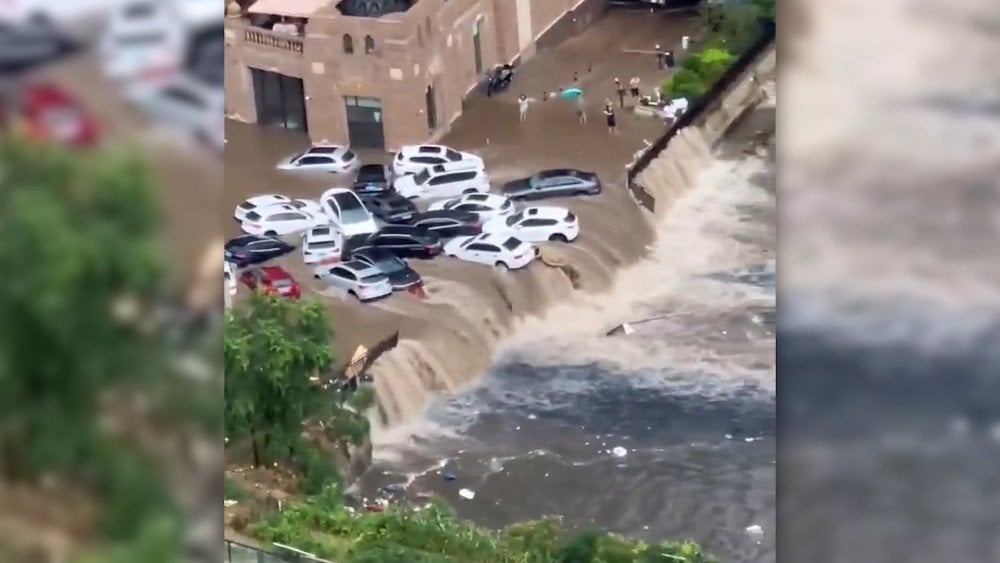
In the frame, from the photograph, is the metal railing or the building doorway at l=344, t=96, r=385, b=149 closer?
the metal railing

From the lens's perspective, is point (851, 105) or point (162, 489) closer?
point (851, 105)

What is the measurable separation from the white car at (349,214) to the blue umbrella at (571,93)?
0.27 m

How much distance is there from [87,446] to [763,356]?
32.0 inches

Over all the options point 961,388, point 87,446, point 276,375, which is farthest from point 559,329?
point 87,446

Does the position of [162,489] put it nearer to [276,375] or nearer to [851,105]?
[276,375]

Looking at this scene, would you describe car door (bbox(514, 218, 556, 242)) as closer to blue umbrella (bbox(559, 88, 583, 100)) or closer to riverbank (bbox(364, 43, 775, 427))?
riverbank (bbox(364, 43, 775, 427))

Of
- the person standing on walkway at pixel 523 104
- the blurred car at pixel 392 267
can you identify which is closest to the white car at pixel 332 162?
the blurred car at pixel 392 267

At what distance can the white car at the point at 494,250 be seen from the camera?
51.3 inches

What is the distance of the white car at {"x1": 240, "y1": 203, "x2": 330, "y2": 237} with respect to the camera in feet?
4.36

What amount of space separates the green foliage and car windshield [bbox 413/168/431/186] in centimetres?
39

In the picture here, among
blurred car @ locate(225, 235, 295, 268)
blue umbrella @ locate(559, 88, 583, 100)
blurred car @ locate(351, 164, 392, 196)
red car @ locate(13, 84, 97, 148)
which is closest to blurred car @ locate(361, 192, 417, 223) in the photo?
blurred car @ locate(351, 164, 392, 196)

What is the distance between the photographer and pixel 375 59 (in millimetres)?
1326

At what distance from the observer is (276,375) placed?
52.8 inches

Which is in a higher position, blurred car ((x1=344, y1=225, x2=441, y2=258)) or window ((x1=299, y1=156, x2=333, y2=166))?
window ((x1=299, y1=156, x2=333, y2=166))
